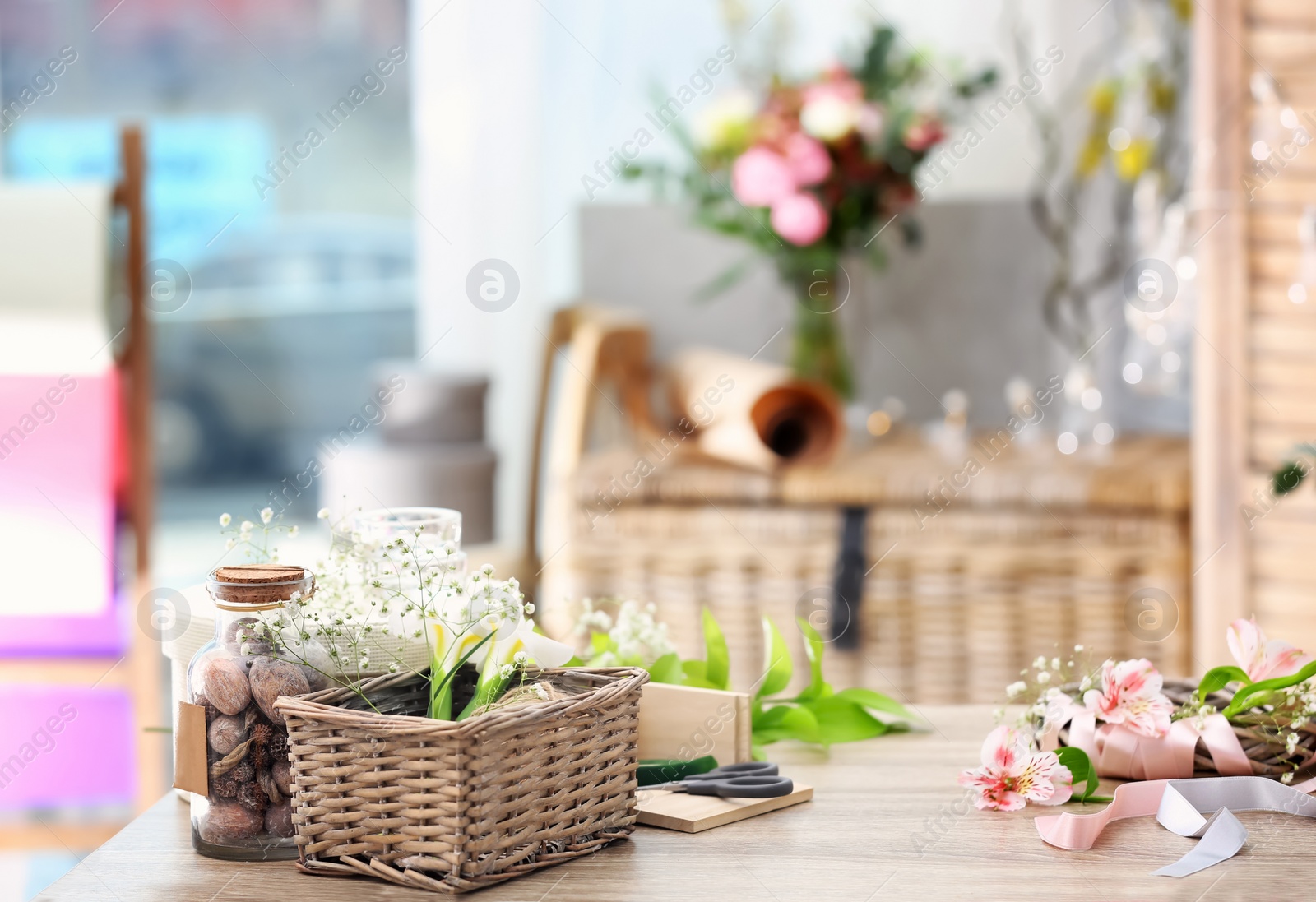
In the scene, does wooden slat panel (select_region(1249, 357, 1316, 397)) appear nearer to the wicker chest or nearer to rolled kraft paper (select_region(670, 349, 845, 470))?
the wicker chest

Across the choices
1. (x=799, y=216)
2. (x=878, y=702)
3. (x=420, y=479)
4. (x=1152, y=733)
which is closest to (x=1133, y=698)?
(x=1152, y=733)

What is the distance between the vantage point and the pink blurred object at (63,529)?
4.98 ft

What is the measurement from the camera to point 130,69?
301 centimetres

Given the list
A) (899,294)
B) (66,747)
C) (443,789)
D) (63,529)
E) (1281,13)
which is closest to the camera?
(443,789)

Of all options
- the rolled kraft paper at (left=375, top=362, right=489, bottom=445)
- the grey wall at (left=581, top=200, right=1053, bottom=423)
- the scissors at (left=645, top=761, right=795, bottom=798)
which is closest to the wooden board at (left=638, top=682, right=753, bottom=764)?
the scissors at (left=645, top=761, right=795, bottom=798)

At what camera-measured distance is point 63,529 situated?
153 cm

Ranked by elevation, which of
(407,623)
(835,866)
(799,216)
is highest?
(799,216)

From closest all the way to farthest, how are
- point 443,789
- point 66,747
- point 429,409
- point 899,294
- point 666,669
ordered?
point 443,789
point 666,669
point 66,747
point 429,409
point 899,294

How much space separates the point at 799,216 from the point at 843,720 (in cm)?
115

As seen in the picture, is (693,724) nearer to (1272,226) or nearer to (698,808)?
(698,808)

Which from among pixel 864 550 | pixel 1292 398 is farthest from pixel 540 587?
pixel 1292 398

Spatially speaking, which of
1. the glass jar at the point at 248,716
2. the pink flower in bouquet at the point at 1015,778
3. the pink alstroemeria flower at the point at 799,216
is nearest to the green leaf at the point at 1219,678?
the pink flower in bouquet at the point at 1015,778

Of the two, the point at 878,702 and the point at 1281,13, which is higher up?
the point at 1281,13

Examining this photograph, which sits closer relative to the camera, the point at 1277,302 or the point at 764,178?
the point at 1277,302
